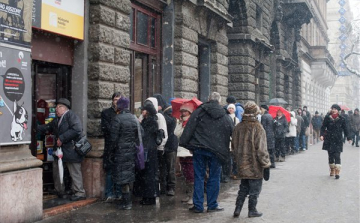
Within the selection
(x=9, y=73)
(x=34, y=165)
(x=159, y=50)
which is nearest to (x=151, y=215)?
(x=34, y=165)

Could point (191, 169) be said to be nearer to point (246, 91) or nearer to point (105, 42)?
point (105, 42)

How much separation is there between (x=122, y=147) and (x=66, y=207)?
4.02ft

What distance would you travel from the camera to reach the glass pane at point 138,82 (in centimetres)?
1160

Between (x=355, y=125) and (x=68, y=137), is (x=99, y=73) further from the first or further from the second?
(x=355, y=125)

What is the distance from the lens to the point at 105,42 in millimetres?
9336

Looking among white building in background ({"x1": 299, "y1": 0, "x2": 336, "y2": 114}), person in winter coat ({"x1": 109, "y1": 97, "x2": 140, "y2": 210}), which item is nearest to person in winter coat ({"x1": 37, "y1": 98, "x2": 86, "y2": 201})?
person in winter coat ({"x1": 109, "y1": 97, "x2": 140, "y2": 210})

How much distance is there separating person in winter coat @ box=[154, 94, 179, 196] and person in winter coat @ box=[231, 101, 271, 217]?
200 cm

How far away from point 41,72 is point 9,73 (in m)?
2.07

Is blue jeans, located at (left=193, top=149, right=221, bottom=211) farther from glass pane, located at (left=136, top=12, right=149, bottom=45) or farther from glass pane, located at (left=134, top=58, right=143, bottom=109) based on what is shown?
glass pane, located at (left=136, top=12, right=149, bottom=45)

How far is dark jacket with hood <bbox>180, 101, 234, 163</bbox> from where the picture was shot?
796cm

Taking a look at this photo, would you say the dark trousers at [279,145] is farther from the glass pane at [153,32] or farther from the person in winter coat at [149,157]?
the person in winter coat at [149,157]

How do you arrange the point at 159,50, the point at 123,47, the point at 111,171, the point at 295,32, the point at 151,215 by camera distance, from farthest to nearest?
the point at 295,32
the point at 159,50
the point at 123,47
the point at 111,171
the point at 151,215

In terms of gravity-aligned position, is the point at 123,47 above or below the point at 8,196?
above

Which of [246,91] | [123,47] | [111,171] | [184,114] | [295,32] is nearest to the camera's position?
[111,171]
